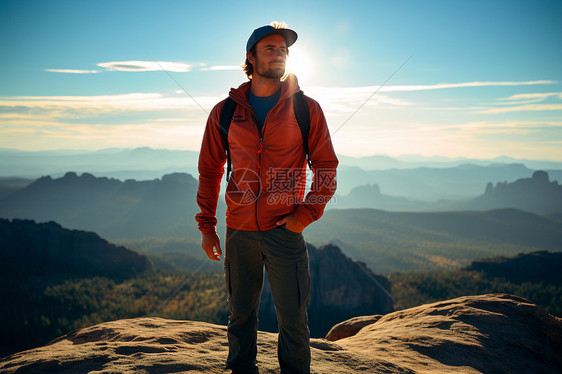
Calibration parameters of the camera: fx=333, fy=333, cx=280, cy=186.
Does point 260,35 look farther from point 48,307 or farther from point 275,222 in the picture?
point 48,307

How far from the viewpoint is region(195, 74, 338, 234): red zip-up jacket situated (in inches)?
137

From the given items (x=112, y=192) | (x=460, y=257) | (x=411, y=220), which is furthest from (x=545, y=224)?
(x=112, y=192)

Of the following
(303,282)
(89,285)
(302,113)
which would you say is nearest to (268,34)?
(302,113)

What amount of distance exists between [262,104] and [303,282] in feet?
6.51

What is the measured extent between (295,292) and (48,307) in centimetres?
4550

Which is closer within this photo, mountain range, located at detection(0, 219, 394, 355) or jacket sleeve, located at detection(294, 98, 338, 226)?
jacket sleeve, located at detection(294, 98, 338, 226)

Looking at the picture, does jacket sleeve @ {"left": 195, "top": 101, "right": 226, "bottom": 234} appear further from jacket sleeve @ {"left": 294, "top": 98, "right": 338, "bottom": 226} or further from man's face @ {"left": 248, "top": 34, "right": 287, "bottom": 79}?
jacket sleeve @ {"left": 294, "top": 98, "right": 338, "bottom": 226}

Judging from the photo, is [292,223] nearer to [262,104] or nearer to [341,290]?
[262,104]

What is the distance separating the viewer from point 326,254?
57.0 meters

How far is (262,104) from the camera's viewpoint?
3.66 metres

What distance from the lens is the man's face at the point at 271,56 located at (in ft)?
11.4

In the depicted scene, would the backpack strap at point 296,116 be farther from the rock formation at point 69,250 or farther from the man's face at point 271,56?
the rock formation at point 69,250

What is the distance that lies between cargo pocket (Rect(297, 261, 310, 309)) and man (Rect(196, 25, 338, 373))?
0.01 metres

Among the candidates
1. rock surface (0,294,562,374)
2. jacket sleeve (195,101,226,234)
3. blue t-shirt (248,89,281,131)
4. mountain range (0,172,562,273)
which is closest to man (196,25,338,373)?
blue t-shirt (248,89,281,131)
